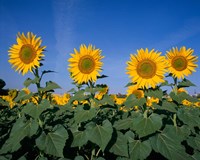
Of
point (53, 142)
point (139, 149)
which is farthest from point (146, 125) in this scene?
point (53, 142)

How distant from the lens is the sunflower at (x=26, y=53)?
4363 millimetres

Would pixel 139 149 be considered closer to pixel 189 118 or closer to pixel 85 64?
pixel 189 118

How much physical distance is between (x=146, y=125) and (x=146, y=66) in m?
1.18

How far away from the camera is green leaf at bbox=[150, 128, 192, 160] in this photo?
152 inches

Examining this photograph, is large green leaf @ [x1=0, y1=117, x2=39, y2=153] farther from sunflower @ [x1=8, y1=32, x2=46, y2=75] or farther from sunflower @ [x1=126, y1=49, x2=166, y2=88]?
sunflower @ [x1=126, y1=49, x2=166, y2=88]

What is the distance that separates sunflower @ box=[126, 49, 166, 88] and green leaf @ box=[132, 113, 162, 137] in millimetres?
777

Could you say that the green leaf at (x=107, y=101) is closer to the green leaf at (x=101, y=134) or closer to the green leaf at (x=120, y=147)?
the green leaf at (x=101, y=134)

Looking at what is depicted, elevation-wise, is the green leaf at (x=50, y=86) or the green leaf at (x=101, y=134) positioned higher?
the green leaf at (x=50, y=86)

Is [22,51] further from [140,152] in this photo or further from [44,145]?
[140,152]

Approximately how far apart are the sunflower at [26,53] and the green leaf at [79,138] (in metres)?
1.39

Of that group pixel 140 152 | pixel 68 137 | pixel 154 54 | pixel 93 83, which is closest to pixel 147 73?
pixel 154 54

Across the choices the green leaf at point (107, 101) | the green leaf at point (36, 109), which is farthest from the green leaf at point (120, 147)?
the green leaf at point (36, 109)

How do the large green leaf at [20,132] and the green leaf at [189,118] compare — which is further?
the green leaf at [189,118]

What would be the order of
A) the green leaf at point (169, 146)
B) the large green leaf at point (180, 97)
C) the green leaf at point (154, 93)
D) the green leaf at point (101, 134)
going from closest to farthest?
the green leaf at point (101, 134) → the green leaf at point (169, 146) → the green leaf at point (154, 93) → the large green leaf at point (180, 97)
